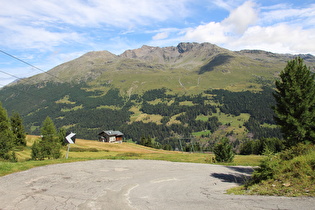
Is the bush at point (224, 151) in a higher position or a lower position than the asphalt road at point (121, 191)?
lower

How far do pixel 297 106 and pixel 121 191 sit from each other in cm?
2294

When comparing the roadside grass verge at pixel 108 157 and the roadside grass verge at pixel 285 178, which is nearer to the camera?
the roadside grass verge at pixel 285 178

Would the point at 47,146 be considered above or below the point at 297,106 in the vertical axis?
below

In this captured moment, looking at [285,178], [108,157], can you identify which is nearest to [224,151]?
[108,157]

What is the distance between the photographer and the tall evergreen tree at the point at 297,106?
2547cm

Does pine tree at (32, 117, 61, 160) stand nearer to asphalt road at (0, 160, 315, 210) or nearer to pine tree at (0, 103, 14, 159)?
pine tree at (0, 103, 14, 159)

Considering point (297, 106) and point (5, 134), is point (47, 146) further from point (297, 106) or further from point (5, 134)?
point (297, 106)

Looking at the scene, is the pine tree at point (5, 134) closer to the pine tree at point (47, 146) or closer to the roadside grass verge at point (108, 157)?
the roadside grass verge at point (108, 157)

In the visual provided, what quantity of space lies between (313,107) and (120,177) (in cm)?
2330

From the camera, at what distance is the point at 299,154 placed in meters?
15.2

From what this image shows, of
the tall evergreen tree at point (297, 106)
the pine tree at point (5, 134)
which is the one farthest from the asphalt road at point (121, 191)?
the pine tree at point (5, 134)

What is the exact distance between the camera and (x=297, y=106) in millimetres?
26016

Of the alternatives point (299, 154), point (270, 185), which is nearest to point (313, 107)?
point (299, 154)

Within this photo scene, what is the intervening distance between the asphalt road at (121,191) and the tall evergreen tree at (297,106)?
11.3 meters
